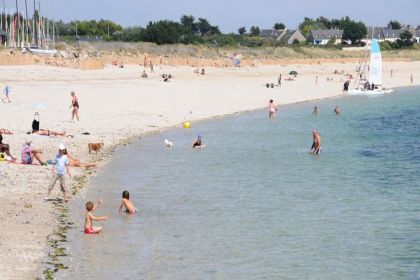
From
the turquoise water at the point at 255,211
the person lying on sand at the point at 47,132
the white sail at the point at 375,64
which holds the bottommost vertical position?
the turquoise water at the point at 255,211

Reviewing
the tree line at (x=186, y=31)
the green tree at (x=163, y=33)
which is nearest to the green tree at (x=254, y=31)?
the tree line at (x=186, y=31)

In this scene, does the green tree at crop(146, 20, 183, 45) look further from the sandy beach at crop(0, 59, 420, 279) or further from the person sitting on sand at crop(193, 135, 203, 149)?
the person sitting on sand at crop(193, 135, 203, 149)

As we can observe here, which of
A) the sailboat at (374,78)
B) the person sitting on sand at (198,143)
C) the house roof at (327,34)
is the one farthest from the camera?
the house roof at (327,34)

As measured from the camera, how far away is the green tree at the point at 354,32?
15438 centimetres

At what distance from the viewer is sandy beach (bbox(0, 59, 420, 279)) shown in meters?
18.4

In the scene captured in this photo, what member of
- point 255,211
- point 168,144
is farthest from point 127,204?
point 168,144

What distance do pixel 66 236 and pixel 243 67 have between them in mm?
74568

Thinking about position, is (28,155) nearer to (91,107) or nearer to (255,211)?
(255,211)

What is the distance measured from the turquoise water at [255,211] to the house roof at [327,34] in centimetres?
12911

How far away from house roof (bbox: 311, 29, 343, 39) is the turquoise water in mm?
129112

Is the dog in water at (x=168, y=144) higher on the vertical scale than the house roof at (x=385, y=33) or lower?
lower

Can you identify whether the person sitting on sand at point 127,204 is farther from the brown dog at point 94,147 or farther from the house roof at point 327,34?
the house roof at point 327,34

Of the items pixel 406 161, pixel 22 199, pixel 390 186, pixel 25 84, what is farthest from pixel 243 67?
pixel 22 199

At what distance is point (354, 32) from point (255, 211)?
137 metres
